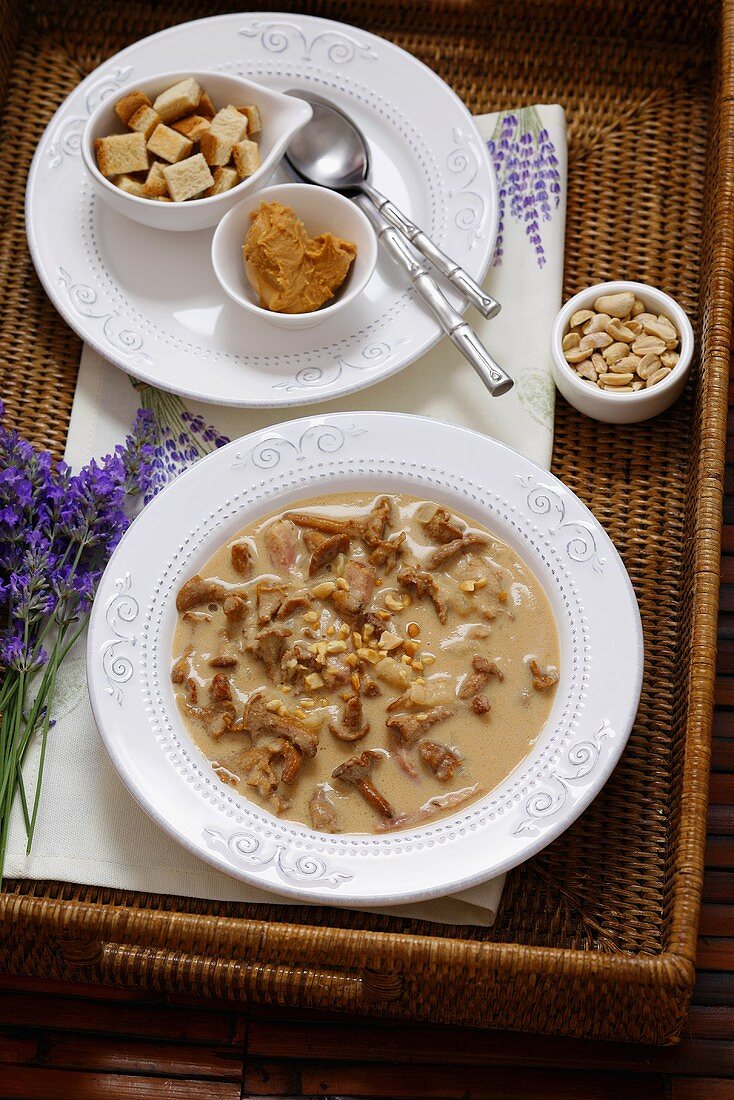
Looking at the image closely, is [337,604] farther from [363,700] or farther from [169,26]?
[169,26]

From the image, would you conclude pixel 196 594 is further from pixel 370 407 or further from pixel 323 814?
pixel 370 407

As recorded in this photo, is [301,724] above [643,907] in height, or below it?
above

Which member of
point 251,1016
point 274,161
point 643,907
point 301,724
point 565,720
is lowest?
point 251,1016

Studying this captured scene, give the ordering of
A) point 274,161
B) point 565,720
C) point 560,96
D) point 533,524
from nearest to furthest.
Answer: point 565,720 → point 533,524 → point 274,161 → point 560,96

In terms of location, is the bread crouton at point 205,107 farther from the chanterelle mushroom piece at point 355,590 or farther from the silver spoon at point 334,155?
the chanterelle mushroom piece at point 355,590

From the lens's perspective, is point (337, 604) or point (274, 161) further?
point (274, 161)

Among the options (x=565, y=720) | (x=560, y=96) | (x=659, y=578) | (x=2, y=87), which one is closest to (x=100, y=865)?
(x=565, y=720)

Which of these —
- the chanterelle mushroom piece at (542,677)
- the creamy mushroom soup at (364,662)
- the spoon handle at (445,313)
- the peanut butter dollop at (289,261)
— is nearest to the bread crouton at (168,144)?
the peanut butter dollop at (289,261)

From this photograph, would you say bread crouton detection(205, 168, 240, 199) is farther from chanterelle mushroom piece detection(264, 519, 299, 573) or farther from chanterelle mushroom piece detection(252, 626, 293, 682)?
chanterelle mushroom piece detection(252, 626, 293, 682)

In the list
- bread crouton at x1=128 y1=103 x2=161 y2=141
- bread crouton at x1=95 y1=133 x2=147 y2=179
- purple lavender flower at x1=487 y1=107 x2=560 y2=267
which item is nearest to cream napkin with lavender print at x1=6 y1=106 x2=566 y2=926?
purple lavender flower at x1=487 y1=107 x2=560 y2=267
